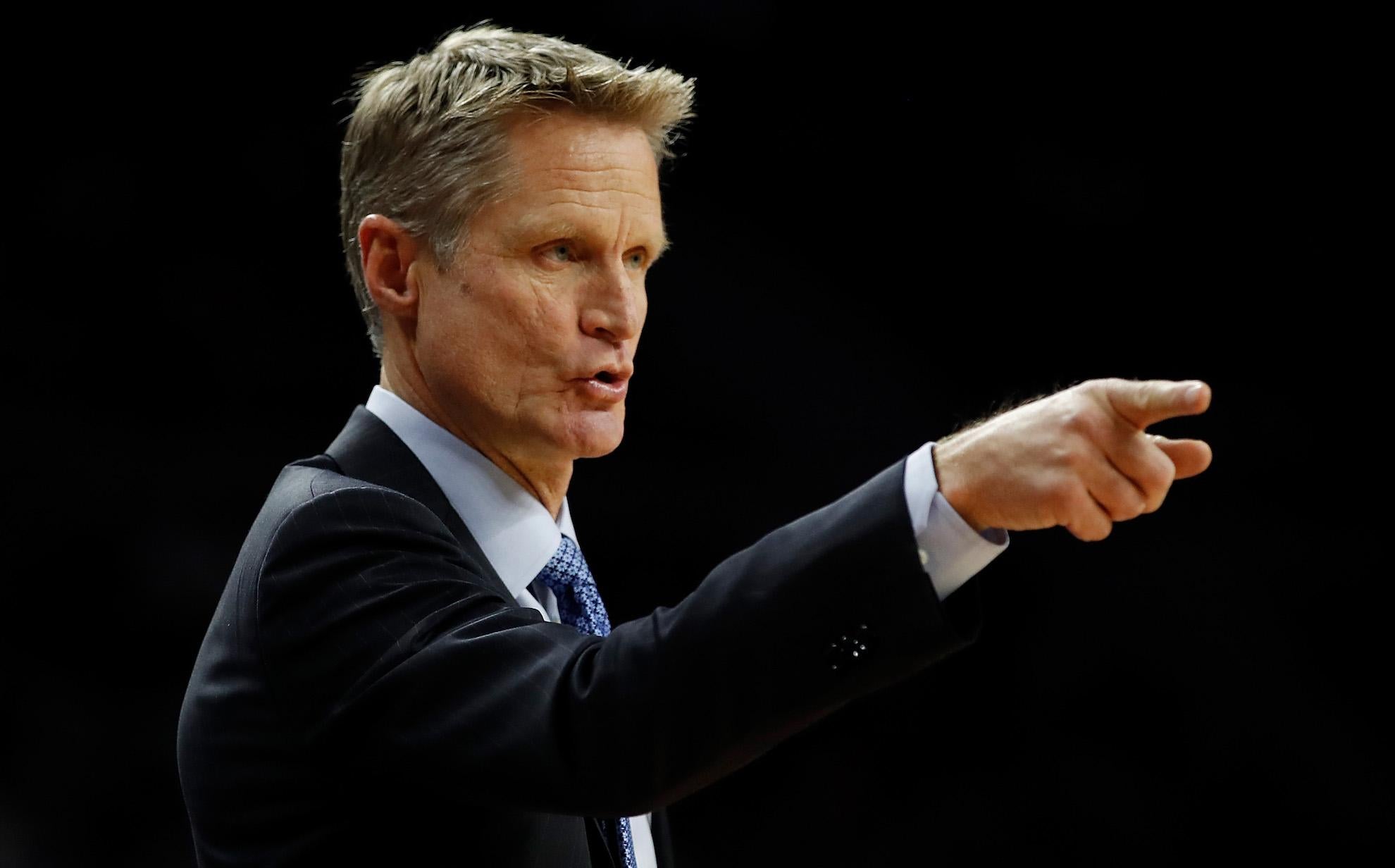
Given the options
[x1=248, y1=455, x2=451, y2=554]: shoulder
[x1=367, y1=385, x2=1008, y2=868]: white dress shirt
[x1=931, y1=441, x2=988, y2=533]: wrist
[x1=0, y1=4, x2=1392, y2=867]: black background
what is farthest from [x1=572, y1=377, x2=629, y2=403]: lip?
[x1=0, y1=4, x2=1392, y2=867]: black background

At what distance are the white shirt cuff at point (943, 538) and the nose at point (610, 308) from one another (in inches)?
20.4

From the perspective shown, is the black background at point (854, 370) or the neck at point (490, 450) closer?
the neck at point (490, 450)

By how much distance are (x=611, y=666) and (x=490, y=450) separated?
0.50 meters

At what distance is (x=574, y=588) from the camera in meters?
1.48

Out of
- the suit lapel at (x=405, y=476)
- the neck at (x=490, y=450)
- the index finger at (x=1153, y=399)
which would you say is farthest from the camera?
the neck at (x=490, y=450)

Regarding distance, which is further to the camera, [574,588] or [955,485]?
[574,588]

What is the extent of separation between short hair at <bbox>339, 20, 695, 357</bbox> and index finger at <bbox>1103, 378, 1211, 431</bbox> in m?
0.69

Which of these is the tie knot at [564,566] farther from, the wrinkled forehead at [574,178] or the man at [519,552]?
the wrinkled forehead at [574,178]

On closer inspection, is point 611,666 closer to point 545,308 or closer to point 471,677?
point 471,677

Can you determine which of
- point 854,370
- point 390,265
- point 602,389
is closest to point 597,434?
point 602,389

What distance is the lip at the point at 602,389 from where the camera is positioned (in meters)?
1.38

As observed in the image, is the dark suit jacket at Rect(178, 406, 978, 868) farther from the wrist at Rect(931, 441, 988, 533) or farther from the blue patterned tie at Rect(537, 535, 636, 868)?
the blue patterned tie at Rect(537, 535, 636, 868)

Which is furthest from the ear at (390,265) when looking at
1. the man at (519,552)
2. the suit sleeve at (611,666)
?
the suit sleeve at (611,666)

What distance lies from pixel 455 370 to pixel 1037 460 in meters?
0.69
